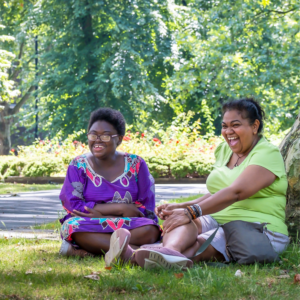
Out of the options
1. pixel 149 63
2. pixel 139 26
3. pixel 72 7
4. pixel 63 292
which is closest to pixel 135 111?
pixel 149 63

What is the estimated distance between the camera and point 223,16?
75.4 feet

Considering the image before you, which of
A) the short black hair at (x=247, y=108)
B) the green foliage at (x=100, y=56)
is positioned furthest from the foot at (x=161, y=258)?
the green foliage at (x=100, y=56)

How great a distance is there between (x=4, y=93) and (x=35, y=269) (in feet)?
69.9

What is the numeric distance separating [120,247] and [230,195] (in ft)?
3.01

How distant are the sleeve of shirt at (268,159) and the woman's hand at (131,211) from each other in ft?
3.51

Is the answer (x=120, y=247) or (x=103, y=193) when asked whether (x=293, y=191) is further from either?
(x=120, y=247)

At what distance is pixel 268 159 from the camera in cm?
405

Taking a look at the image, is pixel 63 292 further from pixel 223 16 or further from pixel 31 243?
pixel 223 16

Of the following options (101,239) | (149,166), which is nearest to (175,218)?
(101,239)

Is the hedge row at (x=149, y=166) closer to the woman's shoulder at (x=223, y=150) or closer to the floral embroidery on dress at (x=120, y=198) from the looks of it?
the woman's shoulder at (x=223, y=150)

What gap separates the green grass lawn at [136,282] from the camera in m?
2.93

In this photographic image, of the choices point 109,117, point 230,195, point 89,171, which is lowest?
point 230,195

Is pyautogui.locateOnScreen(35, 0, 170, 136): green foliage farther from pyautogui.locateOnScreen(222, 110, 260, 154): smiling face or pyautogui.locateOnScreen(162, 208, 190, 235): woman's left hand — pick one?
pyautogui.locateOnScreen(162, 208, 190, 235): woman's left hand

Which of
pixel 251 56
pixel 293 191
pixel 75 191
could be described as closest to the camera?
pixel 75 191
